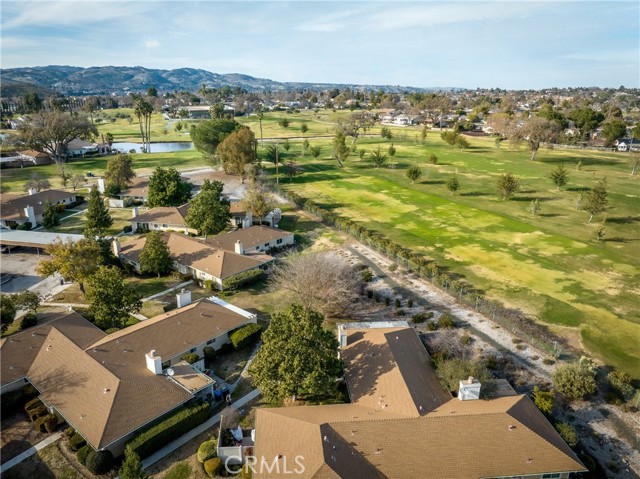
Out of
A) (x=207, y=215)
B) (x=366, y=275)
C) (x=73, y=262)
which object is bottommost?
(x=366, y=275)

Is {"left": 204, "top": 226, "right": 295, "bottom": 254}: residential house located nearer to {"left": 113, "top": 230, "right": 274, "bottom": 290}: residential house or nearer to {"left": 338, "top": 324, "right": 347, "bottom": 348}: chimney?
{"left": 113, "top": 230, "right": 274, "bottom": 290}: residential house

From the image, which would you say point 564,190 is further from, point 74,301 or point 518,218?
point 74,301

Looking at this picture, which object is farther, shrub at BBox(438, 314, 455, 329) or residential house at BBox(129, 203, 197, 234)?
residential house at BBox(129, 203, 197, 234)

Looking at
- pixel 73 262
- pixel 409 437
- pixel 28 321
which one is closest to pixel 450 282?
pixel 409 437

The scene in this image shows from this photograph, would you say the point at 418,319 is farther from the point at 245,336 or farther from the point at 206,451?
the point at 206,451

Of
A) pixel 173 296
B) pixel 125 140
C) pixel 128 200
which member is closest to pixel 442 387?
pixel 173 296

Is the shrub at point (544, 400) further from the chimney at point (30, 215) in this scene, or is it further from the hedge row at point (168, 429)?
the chimney at point (30, 215)

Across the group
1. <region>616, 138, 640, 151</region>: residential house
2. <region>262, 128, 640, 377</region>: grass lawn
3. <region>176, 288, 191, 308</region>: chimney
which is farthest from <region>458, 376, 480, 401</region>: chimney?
<region>616, 138, 640, 151</region>: residential house
